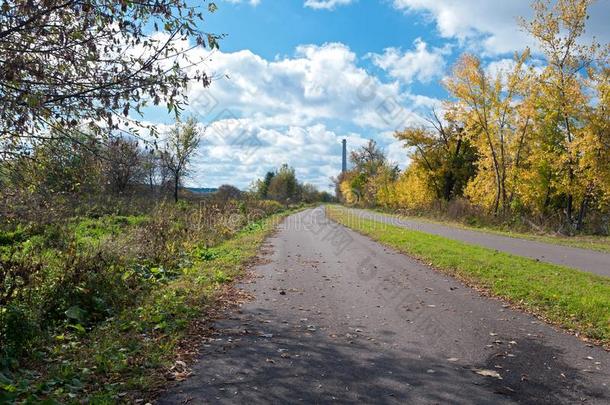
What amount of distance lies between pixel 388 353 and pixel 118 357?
3174 mm

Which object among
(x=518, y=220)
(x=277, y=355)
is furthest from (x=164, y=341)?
(x=518, y=220)

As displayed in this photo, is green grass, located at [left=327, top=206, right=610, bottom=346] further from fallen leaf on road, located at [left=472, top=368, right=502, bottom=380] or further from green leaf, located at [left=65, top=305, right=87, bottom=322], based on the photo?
green leaf, located at [left=65, top=305, right=87, bottom=322]

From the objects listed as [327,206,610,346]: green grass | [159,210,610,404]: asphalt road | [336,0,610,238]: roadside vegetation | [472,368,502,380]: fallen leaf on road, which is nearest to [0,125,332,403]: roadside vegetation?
[159,210,610,404]: asphalt road

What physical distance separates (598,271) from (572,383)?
8.62m

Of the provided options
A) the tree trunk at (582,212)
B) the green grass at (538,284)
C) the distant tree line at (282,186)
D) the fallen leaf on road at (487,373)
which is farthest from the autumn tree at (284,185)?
the fallen leaf on road at (487,373)

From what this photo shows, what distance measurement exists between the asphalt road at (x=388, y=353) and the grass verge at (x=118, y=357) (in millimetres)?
436

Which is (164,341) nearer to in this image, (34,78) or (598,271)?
(34,78)

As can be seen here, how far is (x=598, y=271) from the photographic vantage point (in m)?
12.6

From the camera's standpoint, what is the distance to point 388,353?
6168 mm

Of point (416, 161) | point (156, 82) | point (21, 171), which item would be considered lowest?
point (21, 171)

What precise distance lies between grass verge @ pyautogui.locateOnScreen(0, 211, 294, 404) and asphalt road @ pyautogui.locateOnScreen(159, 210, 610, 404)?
436mm

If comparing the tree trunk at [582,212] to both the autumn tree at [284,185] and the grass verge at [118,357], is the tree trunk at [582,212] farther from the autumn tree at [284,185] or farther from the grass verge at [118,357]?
the autumn tree at [284,185]

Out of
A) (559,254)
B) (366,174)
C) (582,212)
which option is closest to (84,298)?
(559,254)

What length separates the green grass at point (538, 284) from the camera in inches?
314
